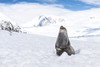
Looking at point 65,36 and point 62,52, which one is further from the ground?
point 65,36

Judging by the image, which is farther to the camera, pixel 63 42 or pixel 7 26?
pixel 7 26

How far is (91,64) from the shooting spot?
925 centimetres

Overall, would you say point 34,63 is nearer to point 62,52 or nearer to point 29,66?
point 29,66

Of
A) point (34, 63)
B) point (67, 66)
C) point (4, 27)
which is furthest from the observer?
point (4, 27)

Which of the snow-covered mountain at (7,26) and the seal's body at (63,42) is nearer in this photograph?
the seal's body at (63,42)

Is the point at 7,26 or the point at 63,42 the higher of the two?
the point at 63,42

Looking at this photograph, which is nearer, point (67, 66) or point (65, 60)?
point (67, 66)

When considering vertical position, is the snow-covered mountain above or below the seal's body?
below

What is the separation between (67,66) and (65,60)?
122 centimetres

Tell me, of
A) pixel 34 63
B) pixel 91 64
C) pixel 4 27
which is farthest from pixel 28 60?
pixel 4 27

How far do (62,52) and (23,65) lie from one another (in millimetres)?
3519

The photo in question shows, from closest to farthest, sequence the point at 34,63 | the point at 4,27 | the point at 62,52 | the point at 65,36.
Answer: the point at 34,63, the point at 65,36, the point at 62,52, the point at 4,27

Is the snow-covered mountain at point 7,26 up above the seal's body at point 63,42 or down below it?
below

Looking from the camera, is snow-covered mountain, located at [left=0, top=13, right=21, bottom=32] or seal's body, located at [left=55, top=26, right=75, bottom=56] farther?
snow-covered mountain, located at [left=0, top=13, right=21, bottom=32]
